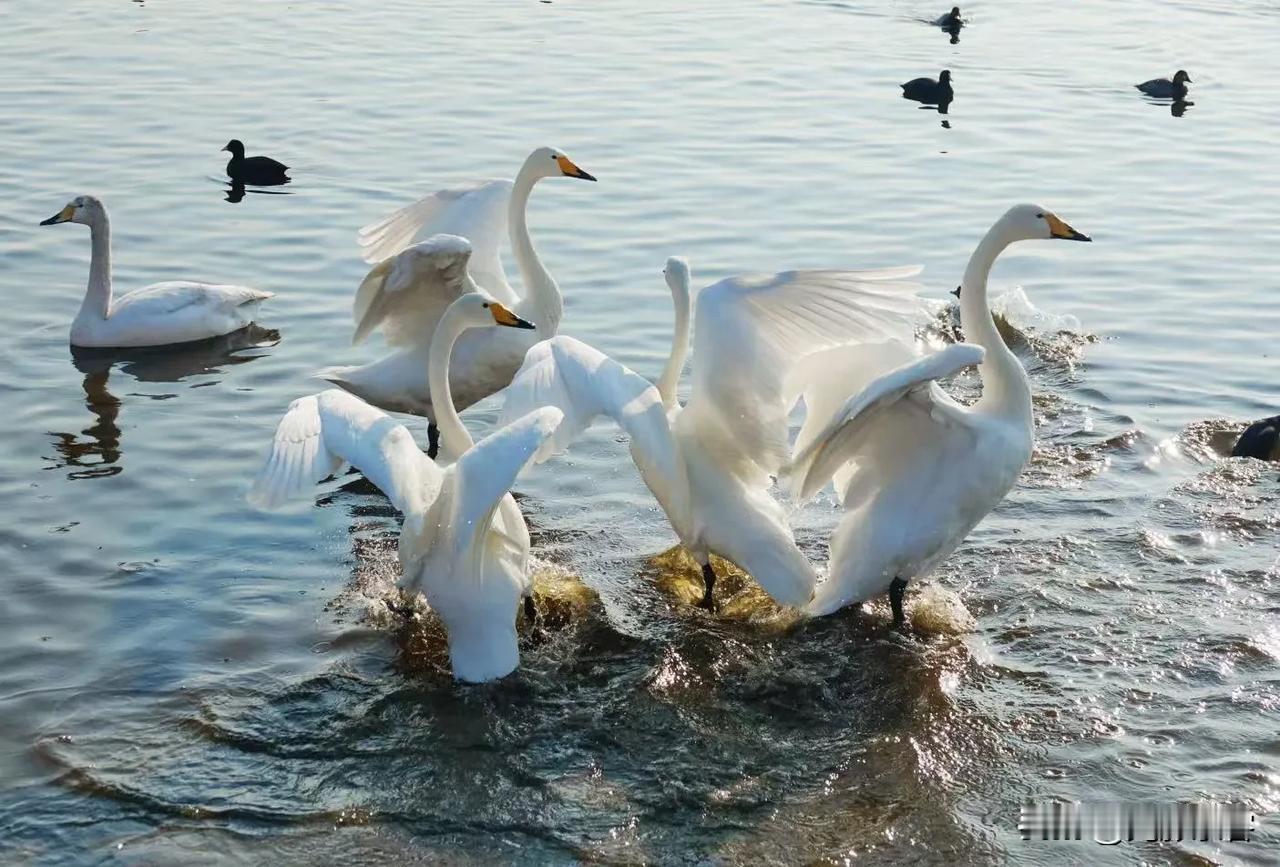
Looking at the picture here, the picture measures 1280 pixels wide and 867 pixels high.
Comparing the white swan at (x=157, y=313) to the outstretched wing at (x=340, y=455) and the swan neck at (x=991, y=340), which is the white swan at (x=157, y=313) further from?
the swan neck at (x=991, y=340)

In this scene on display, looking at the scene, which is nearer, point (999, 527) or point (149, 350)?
point (999, 527)

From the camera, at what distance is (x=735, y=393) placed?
6.82 metres

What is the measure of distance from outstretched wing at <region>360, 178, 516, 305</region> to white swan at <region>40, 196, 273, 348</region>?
125 cm

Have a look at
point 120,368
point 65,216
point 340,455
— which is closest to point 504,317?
point 340,455

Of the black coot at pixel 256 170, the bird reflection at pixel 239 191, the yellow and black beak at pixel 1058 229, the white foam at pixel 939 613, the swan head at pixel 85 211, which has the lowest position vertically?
the white foam at pixel 939 613

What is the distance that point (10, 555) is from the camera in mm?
7332

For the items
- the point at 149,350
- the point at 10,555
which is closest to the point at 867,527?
the point at 10,555

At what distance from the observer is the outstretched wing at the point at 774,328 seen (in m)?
6.68

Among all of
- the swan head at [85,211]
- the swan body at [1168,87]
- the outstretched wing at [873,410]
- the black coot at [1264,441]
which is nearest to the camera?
the outstretched wing at [873,410]

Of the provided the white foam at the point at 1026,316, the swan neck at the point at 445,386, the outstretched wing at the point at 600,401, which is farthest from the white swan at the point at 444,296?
the white foam at the point at 1026,316

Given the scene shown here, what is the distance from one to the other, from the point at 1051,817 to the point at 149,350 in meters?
6.83

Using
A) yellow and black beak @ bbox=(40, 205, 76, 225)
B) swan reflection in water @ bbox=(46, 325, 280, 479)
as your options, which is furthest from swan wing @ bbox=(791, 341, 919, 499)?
yellow and black beak @ bbox=(40, 205, 76, 225)

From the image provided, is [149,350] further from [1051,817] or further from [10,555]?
[1051,817]

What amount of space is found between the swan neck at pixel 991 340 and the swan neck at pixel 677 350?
122 centimetres
